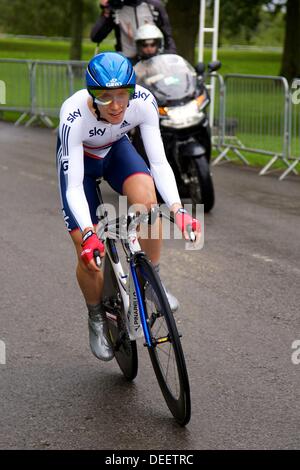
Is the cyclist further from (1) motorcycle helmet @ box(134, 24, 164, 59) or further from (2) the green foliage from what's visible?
(2) the green foliage

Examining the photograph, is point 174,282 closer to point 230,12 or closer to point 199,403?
point 199,403

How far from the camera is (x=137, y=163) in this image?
5957mm

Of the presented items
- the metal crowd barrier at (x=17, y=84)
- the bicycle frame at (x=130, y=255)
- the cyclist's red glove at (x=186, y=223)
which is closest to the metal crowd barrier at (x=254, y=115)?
the metal crowd barrier at (x=17, y=84)

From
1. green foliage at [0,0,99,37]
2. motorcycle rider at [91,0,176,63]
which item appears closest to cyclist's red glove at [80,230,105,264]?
motorcycle rider at [91,0,176,63]

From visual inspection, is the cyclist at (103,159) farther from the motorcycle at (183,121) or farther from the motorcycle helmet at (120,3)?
the motorcycle helmet at (120,3)

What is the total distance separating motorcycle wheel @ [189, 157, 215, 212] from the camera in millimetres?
10953

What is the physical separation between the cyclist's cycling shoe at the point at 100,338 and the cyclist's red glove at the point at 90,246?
0.98 meters

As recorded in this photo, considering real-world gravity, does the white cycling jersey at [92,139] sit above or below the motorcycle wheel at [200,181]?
above

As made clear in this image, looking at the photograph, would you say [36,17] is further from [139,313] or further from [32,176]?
[139,313]

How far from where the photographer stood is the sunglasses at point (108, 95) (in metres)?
5.42

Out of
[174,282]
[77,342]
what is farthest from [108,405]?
[174,282]

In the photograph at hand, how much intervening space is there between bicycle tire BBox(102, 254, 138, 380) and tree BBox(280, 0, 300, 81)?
31.9 m

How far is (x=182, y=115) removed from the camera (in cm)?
1117

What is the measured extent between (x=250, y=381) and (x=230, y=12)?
48769 millimetres
